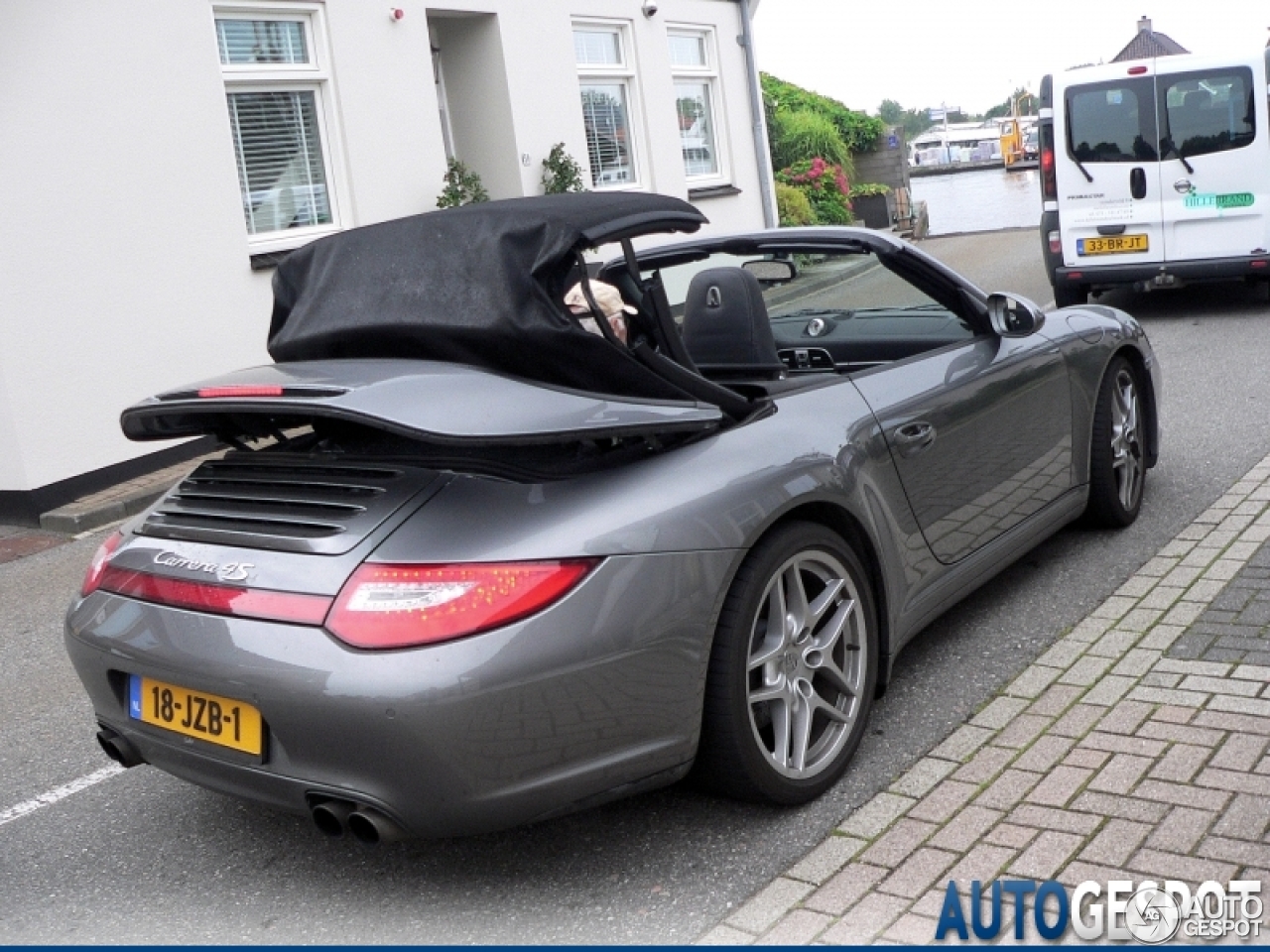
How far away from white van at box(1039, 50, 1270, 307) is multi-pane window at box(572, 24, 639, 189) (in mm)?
4389

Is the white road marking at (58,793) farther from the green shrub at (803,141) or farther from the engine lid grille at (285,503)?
the green shrub at (803,141)

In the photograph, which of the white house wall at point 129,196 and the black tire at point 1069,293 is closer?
the white house wall at point 129,196

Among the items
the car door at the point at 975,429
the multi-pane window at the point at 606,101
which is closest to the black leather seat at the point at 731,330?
the car door at the point at 975,429

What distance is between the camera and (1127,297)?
1435cm

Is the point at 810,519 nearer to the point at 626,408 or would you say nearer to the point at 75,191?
the point at 626,408

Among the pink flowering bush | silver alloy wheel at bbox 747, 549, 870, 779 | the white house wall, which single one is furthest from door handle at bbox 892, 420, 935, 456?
the pink flowering bush

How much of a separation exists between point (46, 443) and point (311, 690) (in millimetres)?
6351

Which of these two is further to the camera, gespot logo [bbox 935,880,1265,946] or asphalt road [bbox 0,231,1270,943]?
asphalt road [bbox 0,231,1270,943]

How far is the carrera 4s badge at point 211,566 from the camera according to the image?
126 inches

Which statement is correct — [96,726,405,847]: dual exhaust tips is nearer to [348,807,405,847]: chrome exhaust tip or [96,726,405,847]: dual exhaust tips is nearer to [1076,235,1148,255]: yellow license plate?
[348,807,405,847]: chrome exhaust tip

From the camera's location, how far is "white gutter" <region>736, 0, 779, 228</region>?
17016 millimetres

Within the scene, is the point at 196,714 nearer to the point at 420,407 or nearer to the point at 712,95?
the point at 420,407

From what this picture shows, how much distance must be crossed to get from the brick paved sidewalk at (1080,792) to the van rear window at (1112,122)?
8.62m

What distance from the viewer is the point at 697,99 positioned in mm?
16531
